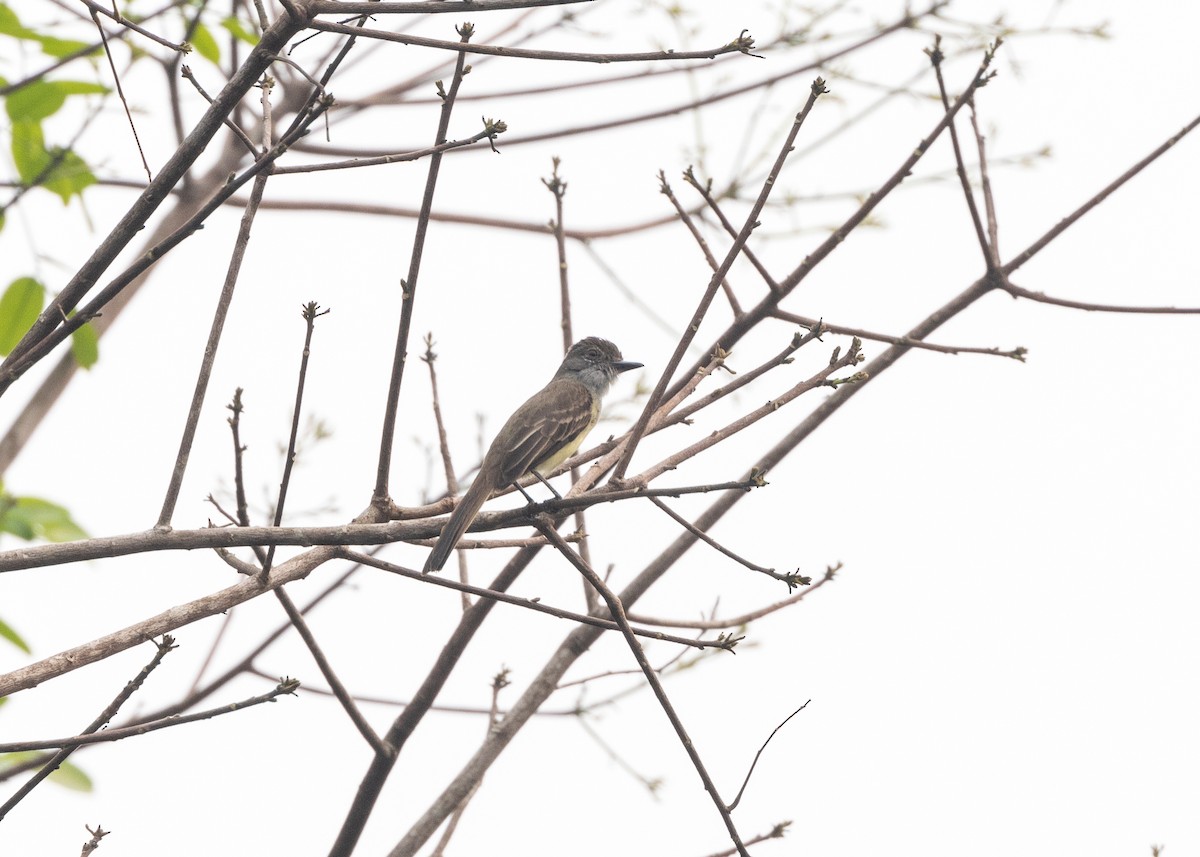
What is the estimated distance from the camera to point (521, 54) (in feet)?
8.54

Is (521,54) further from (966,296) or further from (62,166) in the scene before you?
(966,296)

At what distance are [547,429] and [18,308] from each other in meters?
2.42

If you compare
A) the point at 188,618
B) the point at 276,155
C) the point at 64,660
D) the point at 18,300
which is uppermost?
the point at 18,300

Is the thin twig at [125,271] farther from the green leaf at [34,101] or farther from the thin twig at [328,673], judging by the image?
the green leaf at [34,101]

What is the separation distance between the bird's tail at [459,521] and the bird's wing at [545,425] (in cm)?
14

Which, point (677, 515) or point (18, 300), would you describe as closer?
point (677, 515)

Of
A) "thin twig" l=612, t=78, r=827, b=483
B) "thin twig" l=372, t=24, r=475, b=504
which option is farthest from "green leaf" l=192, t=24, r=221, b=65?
"thin twig" l=612, t=78, r=827, b=483

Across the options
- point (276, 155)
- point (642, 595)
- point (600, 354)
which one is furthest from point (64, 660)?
point (600, 354)

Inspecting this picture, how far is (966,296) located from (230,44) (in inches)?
125

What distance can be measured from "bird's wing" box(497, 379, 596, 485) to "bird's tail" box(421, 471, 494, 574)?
0.14m

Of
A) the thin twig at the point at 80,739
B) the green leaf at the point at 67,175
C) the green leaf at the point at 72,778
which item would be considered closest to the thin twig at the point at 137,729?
the thin twig at the point at 80,739

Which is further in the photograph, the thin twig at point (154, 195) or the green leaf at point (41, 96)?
the green leaf at point (41, 96)

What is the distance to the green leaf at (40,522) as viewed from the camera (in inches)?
147

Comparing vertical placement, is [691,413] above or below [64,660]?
above
